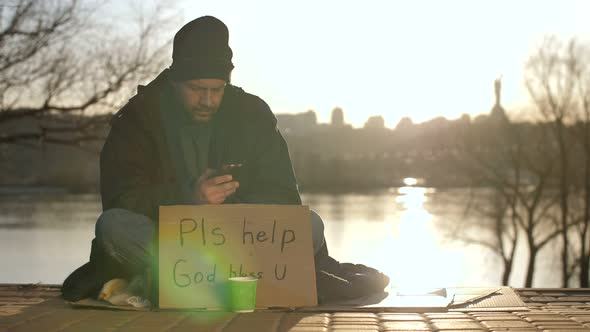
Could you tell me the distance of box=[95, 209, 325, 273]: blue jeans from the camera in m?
4.54

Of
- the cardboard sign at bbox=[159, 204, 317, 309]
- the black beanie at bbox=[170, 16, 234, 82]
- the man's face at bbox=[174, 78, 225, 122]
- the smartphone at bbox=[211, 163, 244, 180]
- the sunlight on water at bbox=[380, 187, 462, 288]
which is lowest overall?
the sunlight on water at bbox=[380, 187, 462, 288]

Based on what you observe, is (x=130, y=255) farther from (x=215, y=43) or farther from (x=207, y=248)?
(x=215, y=43)

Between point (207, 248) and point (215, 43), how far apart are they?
1099 mm

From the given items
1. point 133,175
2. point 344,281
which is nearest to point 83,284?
point 133,175

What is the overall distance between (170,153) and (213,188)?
54 cm

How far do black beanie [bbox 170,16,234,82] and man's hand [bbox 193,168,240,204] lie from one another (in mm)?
564

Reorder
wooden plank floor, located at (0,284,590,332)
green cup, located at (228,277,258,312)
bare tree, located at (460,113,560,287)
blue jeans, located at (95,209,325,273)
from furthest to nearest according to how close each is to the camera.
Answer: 1. bare tree, located at (460,113,560,287)
2. blue jeans, located at (95,209,325,273)
3. green cup, located at (228,277,258,312)
4. wooden plank floor, located at (0,284,590,332)

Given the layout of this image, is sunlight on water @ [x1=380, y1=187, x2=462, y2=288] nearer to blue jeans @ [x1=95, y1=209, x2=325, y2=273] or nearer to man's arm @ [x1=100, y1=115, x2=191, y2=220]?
man's arm @ [x1=100, y1=115, x2=191, y2=220]

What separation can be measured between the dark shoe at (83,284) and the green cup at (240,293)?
0.88m

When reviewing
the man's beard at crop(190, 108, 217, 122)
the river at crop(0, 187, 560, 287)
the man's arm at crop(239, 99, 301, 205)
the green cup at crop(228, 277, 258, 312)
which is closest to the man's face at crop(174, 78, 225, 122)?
the man's beard at crop(190, 108, 217, 122)

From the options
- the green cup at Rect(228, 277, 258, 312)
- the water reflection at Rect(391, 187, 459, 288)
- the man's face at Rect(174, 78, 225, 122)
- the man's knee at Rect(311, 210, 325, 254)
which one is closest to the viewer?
the green cup at Rect(228, 277, 258, 312)

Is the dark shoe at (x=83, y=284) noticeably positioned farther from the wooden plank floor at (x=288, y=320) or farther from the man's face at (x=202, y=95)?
the man's face at (x=202, y=95)

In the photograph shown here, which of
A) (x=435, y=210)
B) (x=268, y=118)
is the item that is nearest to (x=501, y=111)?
(x=268, y=118)

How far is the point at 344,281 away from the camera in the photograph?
185 inches
